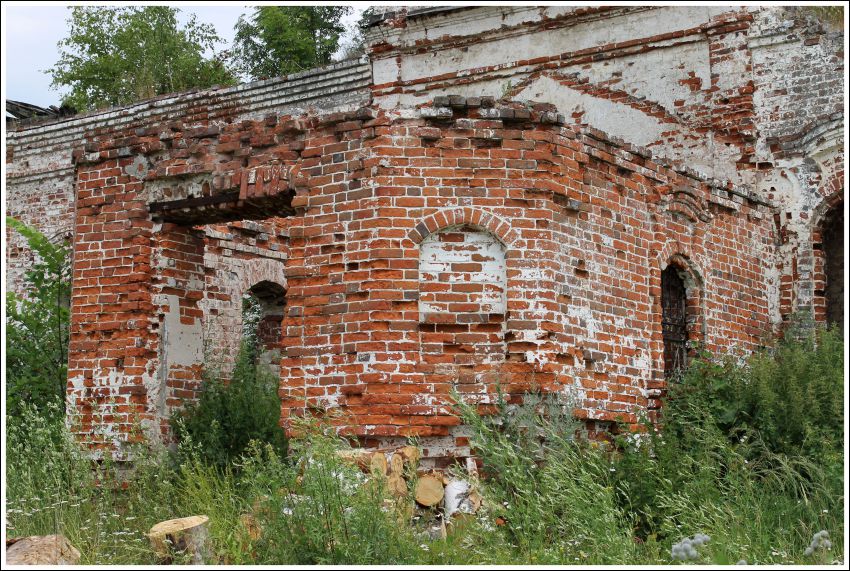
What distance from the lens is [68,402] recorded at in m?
9.34

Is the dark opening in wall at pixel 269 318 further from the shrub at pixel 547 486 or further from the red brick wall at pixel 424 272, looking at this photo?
the shrub at pixel 547 486

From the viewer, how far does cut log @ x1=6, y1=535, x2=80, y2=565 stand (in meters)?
6.04

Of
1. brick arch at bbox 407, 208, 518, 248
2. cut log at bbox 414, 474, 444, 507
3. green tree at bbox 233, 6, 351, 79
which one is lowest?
cut log at bbox 414, 474, 444, 507

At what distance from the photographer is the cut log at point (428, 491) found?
7488 mm

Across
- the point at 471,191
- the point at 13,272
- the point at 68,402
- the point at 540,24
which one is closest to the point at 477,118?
the point at 471,191

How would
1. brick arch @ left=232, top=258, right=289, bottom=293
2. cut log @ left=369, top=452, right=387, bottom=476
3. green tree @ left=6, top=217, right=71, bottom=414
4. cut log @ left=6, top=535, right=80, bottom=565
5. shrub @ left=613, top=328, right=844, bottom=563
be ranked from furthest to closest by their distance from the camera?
brick arch @ left=232, top=258, right=289, bottom=293 < green tree @ left=6, top=217, right=71, bottom=414 < cut log @ left=369, top=452, right=387, bottom=476 < shrub @ left=613, top=328, right=844, bottom=563 < cut log @ left=6, top=535, right=80, bottom=565

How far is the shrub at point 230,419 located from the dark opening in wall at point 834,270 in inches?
267

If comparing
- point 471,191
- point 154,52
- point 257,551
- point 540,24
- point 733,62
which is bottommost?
point 257,551

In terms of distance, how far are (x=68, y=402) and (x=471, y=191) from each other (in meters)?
4.34

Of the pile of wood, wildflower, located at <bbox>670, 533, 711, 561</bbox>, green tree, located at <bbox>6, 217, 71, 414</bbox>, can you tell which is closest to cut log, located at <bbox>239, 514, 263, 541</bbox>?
the pile of wood

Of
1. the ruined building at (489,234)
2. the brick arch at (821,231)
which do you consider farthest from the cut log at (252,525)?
the brick arch at (821,231)

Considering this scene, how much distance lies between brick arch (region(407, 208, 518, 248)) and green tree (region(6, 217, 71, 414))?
455cm

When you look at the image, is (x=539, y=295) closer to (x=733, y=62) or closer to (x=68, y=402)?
(x=68, y=402)

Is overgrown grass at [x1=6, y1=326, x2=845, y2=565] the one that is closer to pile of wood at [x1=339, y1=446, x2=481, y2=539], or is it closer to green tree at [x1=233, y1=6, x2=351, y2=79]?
pile of wood at [x1=339, y1=446, x2=481, y2=539]
